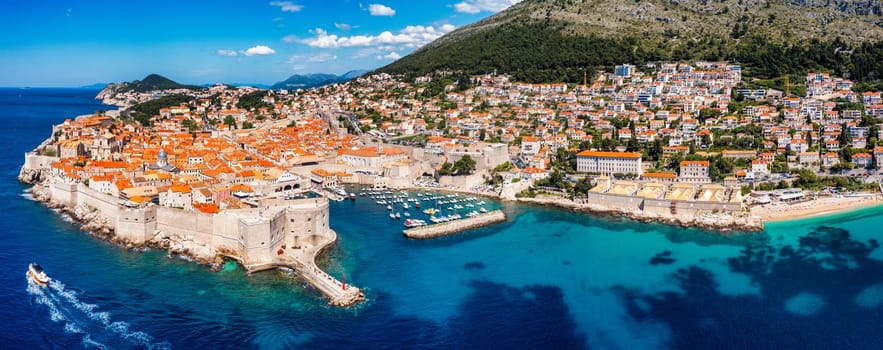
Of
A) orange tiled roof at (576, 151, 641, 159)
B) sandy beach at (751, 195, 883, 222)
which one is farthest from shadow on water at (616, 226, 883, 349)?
orange tiled roof at (576, 151, 641, 159)

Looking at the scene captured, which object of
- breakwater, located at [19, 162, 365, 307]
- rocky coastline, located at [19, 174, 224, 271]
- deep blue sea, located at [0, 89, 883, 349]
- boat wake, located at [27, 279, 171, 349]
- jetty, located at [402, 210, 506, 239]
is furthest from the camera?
jetty, located at [402, 210, 506, 239]

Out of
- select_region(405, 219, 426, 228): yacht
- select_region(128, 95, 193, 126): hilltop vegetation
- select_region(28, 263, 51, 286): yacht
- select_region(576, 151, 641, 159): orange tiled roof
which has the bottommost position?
select_region(28, 263, 51, 286): yacht

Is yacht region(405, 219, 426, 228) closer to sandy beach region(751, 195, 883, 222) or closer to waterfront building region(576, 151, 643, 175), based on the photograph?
waterfront building region(576, 151, 643, 175)

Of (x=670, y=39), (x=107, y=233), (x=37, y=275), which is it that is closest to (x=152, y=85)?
(x=670, y=39)

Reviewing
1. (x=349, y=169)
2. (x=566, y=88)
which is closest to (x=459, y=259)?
(x=349, y=169)

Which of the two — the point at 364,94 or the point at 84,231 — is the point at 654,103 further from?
the point at 84,231

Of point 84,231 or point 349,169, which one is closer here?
point 84,231
